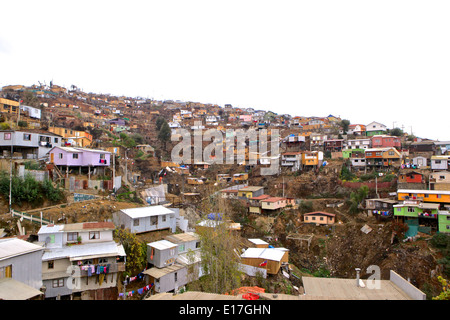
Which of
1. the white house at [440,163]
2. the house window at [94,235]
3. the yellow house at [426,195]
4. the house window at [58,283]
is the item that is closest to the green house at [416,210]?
the yellow house at [426,195]

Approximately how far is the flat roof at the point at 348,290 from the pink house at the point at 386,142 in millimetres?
31947

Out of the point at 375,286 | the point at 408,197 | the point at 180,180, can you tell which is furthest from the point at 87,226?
the point at 408,197

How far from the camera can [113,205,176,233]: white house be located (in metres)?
14.9

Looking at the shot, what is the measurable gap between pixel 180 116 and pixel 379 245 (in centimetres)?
5384

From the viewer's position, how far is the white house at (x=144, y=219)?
1495 centimetres

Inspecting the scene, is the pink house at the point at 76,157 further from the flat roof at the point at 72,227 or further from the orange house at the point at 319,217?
the orange house at the point at 319,217

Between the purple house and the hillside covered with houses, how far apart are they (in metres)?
0.08

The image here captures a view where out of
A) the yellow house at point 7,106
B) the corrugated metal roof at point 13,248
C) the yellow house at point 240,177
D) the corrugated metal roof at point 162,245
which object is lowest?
the corrugated metal roof at point 162,245

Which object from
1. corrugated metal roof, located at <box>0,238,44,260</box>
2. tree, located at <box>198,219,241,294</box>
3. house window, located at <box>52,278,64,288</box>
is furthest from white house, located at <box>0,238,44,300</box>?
tree, located at <box>198,219,241,294</box>

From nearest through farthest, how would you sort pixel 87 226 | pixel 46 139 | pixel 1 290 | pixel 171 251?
pixel 1 290 → pixel 87 226 → pixel 171 251 → pixel 46 139

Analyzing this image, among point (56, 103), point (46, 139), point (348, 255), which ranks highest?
point (56, 103)

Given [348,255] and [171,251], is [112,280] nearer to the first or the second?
[171,251]

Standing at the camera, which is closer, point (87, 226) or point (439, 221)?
point (87, 226)

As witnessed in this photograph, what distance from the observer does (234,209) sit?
87.8 ft
